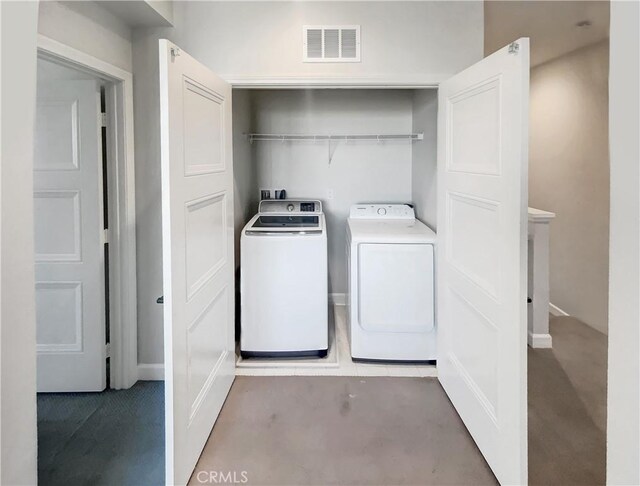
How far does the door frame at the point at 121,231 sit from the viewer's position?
263 cm

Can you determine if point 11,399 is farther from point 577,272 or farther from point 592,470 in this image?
point 577,272

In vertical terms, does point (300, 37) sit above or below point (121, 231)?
above

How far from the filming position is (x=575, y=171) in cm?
397

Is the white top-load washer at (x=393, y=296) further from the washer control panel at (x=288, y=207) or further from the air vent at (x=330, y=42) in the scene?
the air vent at (x=330, y=42)

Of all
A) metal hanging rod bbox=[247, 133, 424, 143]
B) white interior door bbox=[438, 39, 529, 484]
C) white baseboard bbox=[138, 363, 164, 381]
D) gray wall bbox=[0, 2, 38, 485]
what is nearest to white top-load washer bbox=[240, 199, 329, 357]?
white baseboard bbox=[138, 363, 164, 381]

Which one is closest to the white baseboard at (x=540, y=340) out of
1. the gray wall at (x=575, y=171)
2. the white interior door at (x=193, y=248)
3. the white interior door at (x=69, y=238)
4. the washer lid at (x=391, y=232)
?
the gray wall at (x=575, y=171)

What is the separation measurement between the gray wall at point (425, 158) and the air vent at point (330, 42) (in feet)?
2.86

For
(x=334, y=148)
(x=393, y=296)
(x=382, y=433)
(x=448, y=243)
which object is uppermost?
(x=334, y=148)

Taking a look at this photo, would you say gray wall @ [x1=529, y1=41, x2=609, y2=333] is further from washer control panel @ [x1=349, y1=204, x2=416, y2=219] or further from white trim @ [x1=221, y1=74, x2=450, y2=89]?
white trim @ [x1=221, y1=74, x2=450, y2=89]

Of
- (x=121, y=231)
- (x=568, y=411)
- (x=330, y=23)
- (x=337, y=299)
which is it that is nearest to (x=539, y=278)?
(x=568, y=411)

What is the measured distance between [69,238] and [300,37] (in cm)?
183

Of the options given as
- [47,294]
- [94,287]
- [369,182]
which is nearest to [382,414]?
[94,287]

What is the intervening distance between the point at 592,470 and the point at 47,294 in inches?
119

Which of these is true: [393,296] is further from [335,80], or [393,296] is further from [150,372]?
[150,372]
